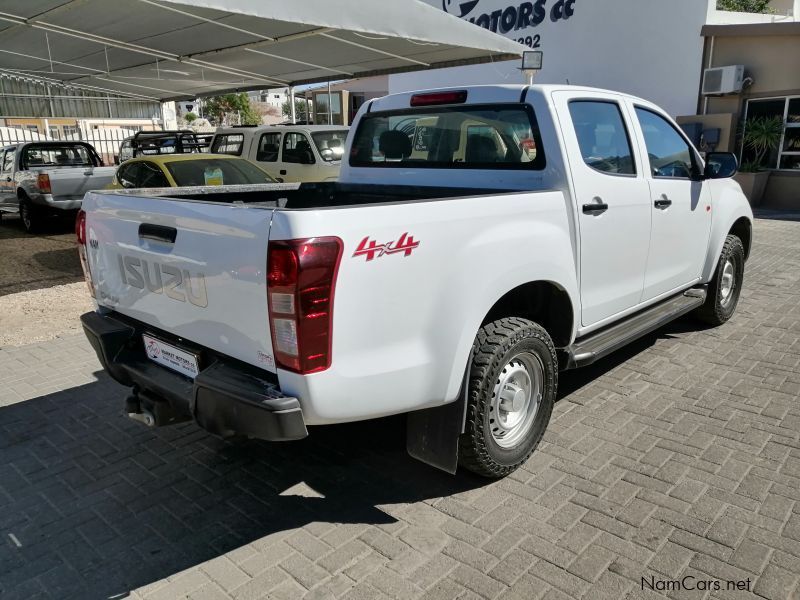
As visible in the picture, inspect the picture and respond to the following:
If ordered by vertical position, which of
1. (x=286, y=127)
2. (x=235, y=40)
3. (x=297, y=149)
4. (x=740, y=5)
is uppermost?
(x=740, y=5)

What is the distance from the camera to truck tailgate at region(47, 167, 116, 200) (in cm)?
1132

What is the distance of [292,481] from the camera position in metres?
3.39

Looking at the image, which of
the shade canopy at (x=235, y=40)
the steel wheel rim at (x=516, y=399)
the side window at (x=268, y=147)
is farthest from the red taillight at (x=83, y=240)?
the side window at (x=268, y=147)

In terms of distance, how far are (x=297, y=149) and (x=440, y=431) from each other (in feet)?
32.3

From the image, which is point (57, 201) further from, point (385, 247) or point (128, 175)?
point (385, 247)

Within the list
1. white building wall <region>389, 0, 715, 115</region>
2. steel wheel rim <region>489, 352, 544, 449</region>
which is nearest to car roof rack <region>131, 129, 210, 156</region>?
white building wall <region>389, 0, 715, 115</region>

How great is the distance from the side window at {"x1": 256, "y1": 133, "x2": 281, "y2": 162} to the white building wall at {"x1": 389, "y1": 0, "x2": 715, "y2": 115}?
906cm

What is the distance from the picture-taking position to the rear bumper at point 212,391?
239cm

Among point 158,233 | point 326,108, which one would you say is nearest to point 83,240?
point 158,233

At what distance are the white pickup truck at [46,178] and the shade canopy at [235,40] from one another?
2.10 meters

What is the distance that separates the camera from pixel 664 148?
181 inches

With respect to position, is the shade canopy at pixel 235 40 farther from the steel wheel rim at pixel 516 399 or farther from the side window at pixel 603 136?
the steel wheel rim at pixel 516 399

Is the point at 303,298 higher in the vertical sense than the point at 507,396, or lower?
higher

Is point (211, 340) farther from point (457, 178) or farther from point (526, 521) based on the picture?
point (457, 178)
